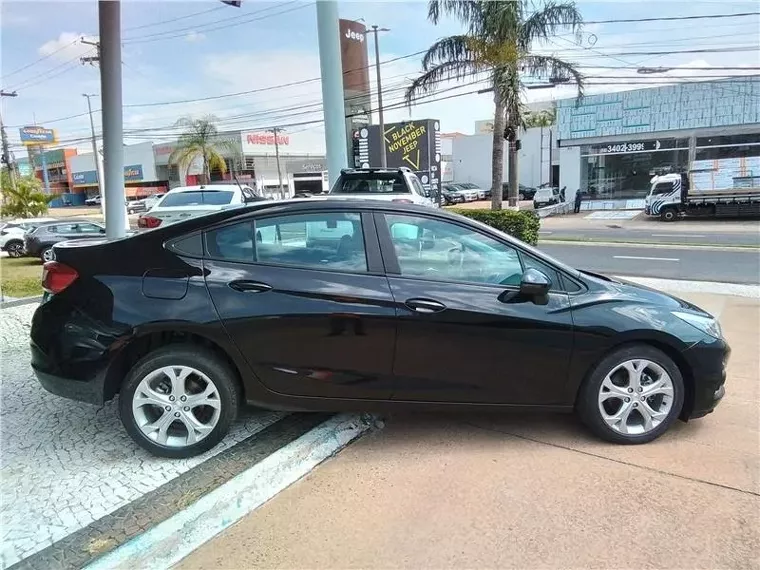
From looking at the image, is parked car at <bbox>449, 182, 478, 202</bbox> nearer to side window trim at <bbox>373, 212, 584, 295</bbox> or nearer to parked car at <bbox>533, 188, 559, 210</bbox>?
parked car at <bbox>533, 188, 559, 210</bbox>

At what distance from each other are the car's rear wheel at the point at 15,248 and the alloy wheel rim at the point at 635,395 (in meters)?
22.7

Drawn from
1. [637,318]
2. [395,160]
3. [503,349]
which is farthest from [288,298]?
[395,160]

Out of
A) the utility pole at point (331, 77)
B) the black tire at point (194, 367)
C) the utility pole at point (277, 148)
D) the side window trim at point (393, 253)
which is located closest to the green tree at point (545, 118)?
the utility pole at point (277, 148)

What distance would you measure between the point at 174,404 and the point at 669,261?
12.4 m

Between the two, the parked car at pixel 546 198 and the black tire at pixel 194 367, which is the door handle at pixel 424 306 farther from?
the parked car at pixel 546 198

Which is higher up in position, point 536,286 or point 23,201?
point 23,201

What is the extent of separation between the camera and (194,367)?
313 cm

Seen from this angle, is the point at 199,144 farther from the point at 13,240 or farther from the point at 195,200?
the point at 195,200

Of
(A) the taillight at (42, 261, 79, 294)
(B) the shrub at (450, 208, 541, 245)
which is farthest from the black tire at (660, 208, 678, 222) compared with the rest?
(A) the taillight at (42, 261, 79, 294)

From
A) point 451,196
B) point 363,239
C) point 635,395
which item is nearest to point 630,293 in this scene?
point 635,395

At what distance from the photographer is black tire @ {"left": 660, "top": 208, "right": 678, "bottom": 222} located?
26.4 m

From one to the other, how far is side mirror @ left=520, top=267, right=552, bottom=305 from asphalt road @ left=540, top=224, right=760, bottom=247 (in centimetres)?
1553

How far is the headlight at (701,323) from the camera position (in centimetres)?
346

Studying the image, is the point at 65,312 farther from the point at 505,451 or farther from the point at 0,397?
the point at 505,451
